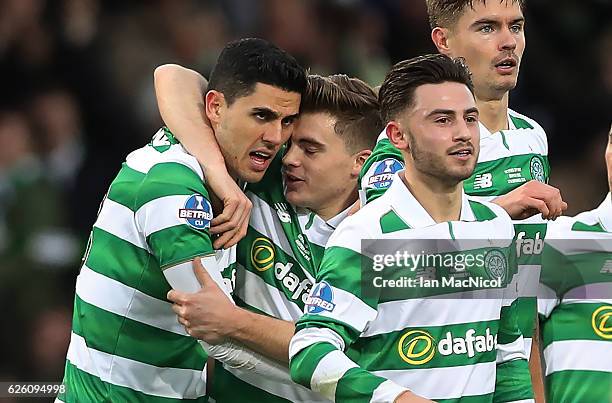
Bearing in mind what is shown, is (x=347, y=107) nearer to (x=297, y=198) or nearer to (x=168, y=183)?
(x=297, y=198)

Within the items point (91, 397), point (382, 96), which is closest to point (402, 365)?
point (382, 96)

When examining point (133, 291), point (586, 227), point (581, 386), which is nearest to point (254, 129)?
point (133, 291)

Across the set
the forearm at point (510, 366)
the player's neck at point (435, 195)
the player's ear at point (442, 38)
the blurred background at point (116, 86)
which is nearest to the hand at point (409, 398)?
the forearm at point (510, 366)

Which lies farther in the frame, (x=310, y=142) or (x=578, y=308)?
(x=578, y=308)

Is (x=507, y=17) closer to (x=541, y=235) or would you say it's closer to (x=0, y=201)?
(x=541, y=235)

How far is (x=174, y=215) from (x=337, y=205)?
70 cm

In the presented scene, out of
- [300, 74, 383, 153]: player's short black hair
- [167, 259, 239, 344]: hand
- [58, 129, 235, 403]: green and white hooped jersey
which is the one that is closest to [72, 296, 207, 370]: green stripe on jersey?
[58, 129, 235, 403]: green and white hooped jersey

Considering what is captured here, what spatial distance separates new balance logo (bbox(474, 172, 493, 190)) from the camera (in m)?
4.11

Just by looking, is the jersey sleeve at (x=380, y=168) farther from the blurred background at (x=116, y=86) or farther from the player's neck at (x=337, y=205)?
the blurred background at (x=116, y=86)

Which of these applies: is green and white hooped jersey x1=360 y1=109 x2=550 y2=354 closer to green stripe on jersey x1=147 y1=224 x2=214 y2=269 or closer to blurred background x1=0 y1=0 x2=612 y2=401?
green stripe on jersey x1=147 y1=224 x2=214 y2=269

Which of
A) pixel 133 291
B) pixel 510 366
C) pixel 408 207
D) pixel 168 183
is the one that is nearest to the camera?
→ pixel 408 207

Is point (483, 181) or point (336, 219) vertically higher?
point (483, 181)

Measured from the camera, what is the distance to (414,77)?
3525 mm

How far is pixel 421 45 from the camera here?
838 cm
